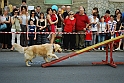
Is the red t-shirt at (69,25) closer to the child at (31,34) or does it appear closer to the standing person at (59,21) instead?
the standing person at (59,21)

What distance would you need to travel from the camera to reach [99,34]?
16.3 m

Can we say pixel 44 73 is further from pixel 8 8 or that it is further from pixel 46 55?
pixel 8 8

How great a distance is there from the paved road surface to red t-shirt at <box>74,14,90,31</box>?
12.2 ft

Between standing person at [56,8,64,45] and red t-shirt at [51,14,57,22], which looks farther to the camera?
standing person at [56,8,64,45]

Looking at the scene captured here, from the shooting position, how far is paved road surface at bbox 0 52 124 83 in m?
8.73

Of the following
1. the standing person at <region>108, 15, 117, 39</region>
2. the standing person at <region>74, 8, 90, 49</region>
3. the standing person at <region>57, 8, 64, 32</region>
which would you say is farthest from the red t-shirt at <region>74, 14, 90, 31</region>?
the standing person at <region>108, 15, 117, 39</region>

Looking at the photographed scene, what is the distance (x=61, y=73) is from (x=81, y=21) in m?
6.17

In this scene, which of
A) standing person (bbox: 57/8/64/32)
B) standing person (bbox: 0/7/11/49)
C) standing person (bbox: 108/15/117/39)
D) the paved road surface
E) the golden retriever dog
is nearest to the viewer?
the paved road surface

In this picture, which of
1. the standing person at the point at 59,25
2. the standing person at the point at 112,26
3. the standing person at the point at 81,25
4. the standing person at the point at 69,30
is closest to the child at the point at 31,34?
the standing person at the point at 59,25

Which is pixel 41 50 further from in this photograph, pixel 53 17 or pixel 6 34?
pixel 6 34

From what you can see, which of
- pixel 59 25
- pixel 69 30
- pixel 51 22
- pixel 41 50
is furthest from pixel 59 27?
pixel 41 50

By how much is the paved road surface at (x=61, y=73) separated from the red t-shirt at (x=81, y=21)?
373cm

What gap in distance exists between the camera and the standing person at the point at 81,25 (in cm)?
1548

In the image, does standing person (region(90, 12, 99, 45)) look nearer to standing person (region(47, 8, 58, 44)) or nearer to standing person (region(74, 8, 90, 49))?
standing person (region(74, 8, 90, 49))
